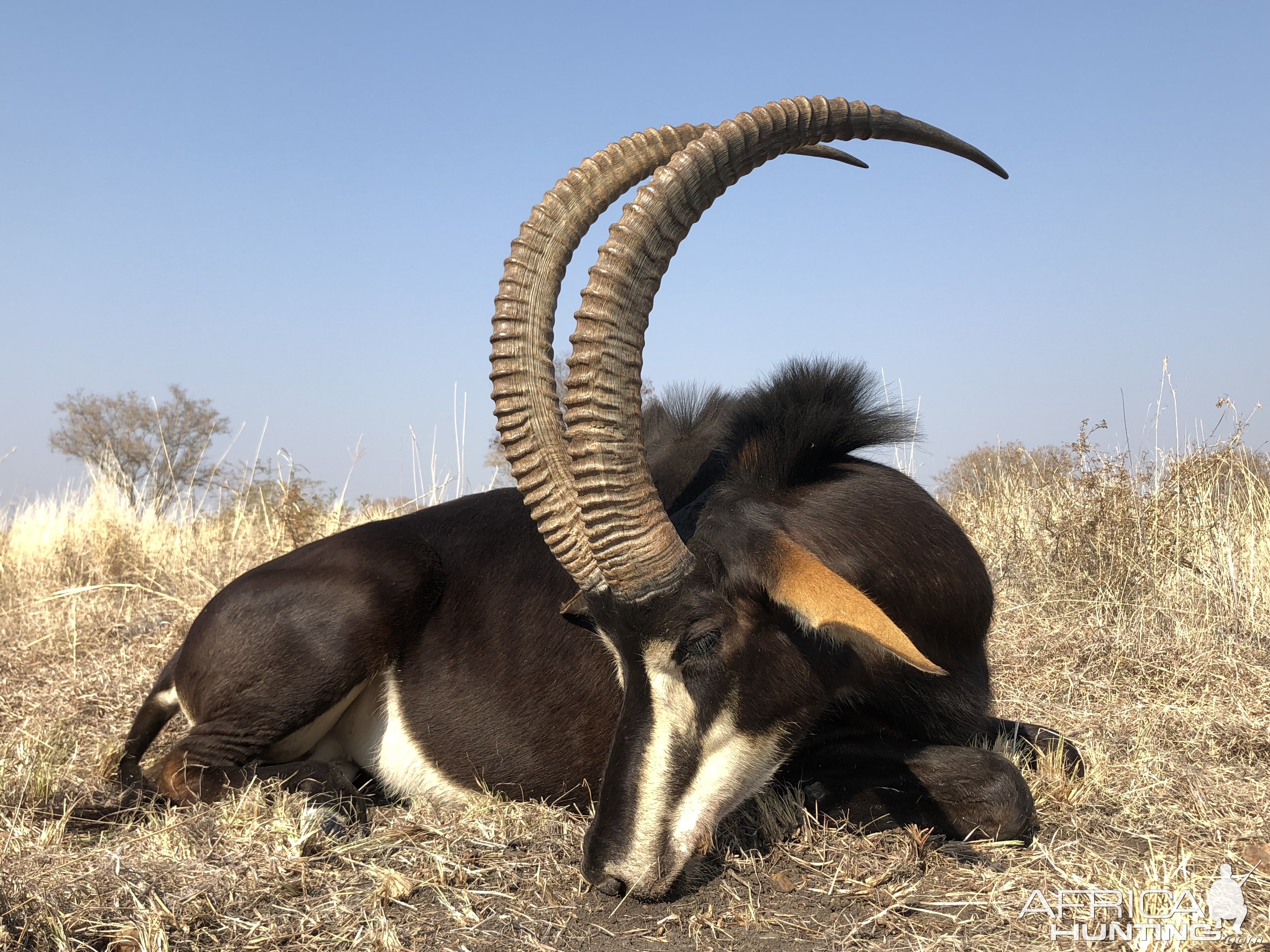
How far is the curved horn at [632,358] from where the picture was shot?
2.98m

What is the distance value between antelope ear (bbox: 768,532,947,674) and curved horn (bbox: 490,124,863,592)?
688 mm

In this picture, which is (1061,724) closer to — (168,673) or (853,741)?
(853,741)

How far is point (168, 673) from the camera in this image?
4.62 m

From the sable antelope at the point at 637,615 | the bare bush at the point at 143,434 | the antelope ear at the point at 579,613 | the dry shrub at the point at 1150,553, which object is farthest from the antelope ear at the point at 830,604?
the bare bush at the point at 143,434

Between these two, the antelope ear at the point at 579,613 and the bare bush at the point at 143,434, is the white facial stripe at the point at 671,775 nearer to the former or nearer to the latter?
the antelope ear at the point at 579,613

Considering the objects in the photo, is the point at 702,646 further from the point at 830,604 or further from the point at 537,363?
the point at 537,363

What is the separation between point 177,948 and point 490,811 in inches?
54.3

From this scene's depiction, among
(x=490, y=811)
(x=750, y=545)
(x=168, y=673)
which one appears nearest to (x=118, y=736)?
(x=168, y=673)

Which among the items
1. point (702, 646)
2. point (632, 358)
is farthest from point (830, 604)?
point (632, 358)

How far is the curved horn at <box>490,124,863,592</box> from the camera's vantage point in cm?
319

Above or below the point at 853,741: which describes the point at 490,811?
below

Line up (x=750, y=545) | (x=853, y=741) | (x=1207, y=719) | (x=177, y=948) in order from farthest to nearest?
(x=1207, y=719)
(x=853, y=741)
(x=750, y=545)
(x=177, y=948)

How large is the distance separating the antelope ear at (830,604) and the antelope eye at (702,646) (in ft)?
0.74

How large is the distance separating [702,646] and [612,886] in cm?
77
